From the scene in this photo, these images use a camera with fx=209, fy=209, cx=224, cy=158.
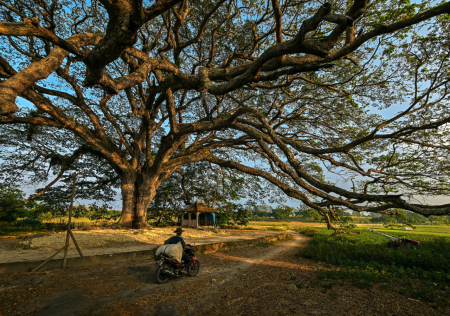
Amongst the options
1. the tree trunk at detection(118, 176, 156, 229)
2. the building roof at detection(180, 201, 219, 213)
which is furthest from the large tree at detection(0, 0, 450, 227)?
the building roof at detection(180, 201, 219, 213)

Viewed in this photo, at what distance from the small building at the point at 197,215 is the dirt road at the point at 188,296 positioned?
12.3 metres

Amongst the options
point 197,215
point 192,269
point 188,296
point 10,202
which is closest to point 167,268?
point 192,269

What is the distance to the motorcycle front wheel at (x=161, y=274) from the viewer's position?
174 inches

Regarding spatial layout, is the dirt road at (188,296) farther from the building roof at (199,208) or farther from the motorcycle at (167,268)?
the building roof at (199,208)

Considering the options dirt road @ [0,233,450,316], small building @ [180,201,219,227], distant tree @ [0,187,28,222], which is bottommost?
dirt road @ [0,233,450,316]

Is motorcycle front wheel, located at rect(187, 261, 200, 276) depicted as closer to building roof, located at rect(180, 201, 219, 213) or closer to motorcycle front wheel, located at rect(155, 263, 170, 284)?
motorcycle front wheel, located at rect(155, 263, 170, 284)

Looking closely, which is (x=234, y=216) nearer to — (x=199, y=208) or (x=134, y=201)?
(x=199, y=208)

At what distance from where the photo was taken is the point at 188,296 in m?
3.79

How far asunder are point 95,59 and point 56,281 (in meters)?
4.53

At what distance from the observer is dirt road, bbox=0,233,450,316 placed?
10.3ft

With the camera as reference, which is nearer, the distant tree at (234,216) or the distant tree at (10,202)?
the distant tree at (10,202)

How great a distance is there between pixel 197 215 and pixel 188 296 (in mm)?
13849

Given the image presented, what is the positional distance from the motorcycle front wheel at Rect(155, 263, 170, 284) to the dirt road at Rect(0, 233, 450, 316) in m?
0.16

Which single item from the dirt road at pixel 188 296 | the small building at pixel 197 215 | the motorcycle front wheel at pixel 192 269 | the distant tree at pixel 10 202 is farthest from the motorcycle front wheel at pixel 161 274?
the distant tree at pixel 10 202
